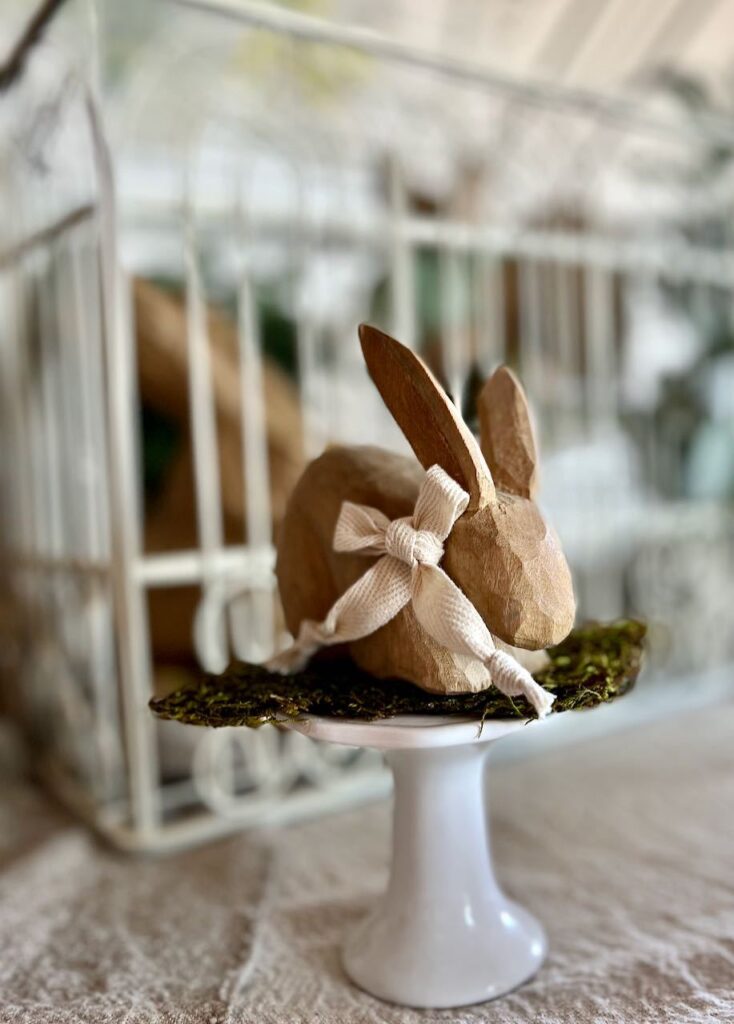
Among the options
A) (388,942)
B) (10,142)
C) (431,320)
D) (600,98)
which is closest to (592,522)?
(431,320)

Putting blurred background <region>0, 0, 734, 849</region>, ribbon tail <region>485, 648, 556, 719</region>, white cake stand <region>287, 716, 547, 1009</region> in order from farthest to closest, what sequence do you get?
blurred background <region>0, 0, 734, 849</region>
white cake stand <region>287, 716, 547, 1009</region>
ribbon tail <region>485, 648, 556, 719</region>

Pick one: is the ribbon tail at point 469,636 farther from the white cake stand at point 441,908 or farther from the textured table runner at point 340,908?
the textured table runner at point 340,908

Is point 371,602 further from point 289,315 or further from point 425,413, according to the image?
point 289,315

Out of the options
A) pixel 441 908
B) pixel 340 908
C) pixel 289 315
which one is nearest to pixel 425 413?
pixel 441 908

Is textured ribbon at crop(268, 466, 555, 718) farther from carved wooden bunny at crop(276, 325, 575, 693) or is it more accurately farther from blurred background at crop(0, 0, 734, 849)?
blurred background at crop(0, 0, 734, 849)

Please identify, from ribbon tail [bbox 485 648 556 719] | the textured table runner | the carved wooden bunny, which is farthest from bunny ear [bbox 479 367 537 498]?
the textured table runner

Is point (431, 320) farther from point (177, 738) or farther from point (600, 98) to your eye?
point (177, 738)
